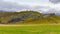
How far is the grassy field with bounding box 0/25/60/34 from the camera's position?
0.93m

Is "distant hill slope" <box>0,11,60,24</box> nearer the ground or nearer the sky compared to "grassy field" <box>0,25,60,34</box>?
nearer the sky

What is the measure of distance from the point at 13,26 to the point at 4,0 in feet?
0.65

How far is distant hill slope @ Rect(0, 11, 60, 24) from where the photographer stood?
3.09 ft

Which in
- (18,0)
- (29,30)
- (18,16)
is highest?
(18,0)

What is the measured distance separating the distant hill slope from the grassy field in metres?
0.04

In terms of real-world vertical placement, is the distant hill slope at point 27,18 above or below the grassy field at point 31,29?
→ above

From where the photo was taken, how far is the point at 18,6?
93cm

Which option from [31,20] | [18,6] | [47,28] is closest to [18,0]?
[18,6]

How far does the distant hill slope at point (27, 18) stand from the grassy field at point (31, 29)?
38mm

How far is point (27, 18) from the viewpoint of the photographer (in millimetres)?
952

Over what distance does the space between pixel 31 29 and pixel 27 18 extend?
83 mm

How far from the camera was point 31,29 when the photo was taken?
939 millimetres

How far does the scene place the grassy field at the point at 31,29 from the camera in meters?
0.93

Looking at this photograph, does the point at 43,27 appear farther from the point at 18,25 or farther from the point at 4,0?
the point at 4,0
